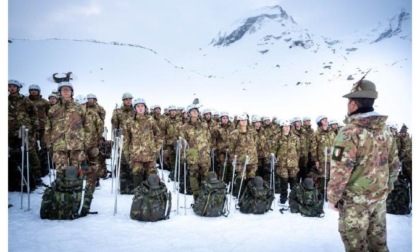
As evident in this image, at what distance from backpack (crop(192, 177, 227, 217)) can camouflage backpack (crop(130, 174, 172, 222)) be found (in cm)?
72

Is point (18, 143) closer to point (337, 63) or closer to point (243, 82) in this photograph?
point (243, 82)

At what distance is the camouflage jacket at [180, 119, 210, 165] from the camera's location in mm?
7293

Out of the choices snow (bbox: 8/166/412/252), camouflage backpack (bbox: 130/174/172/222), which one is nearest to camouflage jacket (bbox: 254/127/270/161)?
snow (bbox: 8/166/412/252)

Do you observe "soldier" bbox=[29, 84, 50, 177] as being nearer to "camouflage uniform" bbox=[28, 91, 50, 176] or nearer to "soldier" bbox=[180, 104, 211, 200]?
"camouflage uniform" bbox=[28, 91, 50, 176]

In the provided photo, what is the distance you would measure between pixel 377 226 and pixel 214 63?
48390 mm

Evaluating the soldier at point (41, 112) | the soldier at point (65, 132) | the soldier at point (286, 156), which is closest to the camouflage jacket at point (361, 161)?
the soldier at point (65, 132)

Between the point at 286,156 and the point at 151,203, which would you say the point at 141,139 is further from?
the point at 286,156

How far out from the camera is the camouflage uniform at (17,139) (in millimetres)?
6543

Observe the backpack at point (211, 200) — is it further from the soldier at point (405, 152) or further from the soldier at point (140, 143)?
the soldier at point (405, 152)

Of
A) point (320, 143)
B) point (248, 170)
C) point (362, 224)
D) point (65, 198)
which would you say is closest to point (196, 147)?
point (248, 170)

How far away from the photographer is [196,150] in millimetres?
7312

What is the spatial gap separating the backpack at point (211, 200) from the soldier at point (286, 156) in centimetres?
260

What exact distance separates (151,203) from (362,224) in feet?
11.7
